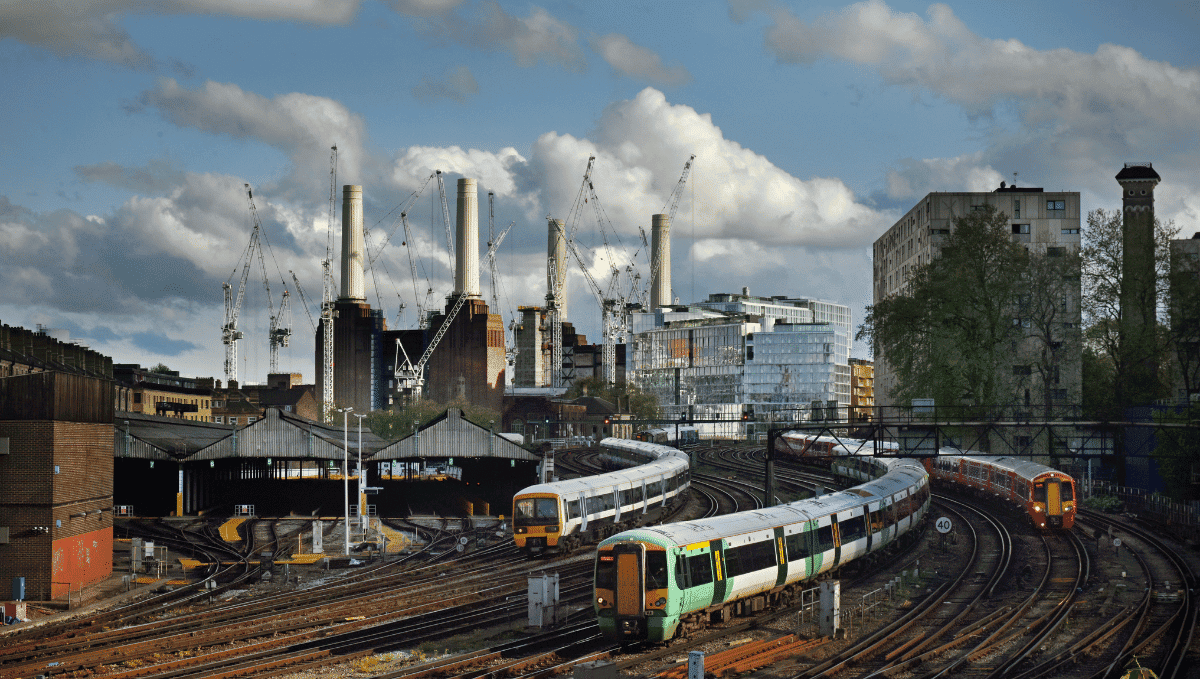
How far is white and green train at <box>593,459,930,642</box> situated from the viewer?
29.4 metres

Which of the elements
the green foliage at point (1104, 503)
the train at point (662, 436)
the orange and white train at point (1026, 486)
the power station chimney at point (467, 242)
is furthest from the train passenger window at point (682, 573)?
the power station chimney at point (467, 242)

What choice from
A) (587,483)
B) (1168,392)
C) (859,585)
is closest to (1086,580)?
(859,585)

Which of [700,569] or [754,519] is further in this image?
[754,519]

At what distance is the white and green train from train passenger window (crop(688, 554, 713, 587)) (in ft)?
0.09

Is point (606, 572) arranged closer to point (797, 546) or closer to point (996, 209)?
point (797, 546)

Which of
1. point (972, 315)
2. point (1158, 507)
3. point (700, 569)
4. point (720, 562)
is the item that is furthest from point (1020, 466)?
point (700, 569)

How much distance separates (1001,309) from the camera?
223ft

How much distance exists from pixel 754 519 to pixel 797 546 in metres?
2.27

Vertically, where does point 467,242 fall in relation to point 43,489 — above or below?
above

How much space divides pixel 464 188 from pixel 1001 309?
431 ft

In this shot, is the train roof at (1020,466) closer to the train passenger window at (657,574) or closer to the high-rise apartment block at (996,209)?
the train passenger window at (657,574)

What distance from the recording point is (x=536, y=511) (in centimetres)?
4741

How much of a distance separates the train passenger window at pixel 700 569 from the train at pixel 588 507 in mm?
16622

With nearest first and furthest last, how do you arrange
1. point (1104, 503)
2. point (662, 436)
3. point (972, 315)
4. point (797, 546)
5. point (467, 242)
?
point (797, 546) → point (1104, 503) → point (972, 315) → point (662, 436) → point (467, 242)
